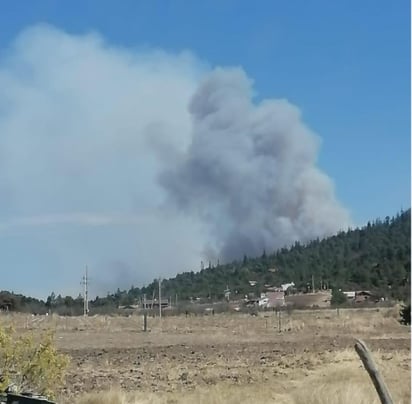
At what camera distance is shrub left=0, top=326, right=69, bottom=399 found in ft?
44.2

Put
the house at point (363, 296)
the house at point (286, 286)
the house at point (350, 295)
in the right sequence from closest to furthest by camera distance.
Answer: the house at point (363, 296), the house at point (350, 295), the house at point (286, 286)

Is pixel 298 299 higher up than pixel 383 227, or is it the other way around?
pixel 383 227

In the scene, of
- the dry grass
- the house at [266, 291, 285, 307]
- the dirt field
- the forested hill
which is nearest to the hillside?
the forested hill

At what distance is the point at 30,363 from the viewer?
13727 millimetres

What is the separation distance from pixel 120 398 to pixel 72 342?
25.9m

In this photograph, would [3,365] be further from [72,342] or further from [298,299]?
[298,299]

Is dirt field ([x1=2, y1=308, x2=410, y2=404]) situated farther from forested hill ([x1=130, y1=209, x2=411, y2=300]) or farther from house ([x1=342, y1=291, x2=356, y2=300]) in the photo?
forested hill ([x1=130, y1=209, x2=411, y2=300])

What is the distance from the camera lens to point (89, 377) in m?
23.5

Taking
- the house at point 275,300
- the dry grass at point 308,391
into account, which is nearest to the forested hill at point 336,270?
the house at point 275,300

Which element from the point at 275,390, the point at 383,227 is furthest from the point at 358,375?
the point at 383,227

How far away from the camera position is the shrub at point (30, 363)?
44.2 feet

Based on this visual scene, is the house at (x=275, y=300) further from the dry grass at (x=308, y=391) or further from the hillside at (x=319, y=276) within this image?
the dry grass at (x=308, y=391)

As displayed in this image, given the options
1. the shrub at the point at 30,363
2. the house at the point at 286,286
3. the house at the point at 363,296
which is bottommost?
the shrub at the point at 30,363

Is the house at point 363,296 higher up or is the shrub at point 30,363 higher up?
the house at point 363,296
